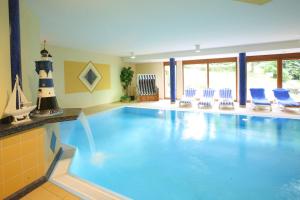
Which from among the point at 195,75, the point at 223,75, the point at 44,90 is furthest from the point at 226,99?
the point at 44,90

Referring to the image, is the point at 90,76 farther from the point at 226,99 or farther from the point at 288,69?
the point at 288,69

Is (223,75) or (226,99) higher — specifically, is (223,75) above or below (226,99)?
above

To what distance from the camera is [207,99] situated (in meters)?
8.70

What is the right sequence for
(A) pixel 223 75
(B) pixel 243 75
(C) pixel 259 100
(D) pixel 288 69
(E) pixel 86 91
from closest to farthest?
1. (C) pixel 259 100
2. (B) pixel 243 75
3. (E) pixel 86 91
4. (D) pixel 288 69
5. (A) pixel 223 75

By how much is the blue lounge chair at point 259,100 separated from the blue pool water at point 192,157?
124cm

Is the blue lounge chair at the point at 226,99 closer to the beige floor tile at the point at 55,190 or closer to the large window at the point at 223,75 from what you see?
the large window at the point at 223,75

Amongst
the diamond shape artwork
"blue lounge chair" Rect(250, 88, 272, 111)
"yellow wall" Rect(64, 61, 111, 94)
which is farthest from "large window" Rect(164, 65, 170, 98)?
"blue lounge chair" Rect(250, 88, 272, 111)

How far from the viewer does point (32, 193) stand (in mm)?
1980

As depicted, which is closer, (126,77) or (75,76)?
(75,76)

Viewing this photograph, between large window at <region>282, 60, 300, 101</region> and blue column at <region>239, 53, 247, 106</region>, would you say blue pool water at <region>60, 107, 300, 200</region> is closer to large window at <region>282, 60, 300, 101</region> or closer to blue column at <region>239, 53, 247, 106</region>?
blue column at <region>239, 53, 247, 106</region>

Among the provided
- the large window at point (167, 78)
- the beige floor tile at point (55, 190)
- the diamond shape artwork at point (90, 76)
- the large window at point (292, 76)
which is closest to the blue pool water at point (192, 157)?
the beige floor tile at point (55, 190)

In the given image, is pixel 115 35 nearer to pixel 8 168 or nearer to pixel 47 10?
pixel 47 10

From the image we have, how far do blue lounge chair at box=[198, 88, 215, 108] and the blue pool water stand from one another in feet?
5.97

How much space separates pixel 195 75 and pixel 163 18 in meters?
7.50
